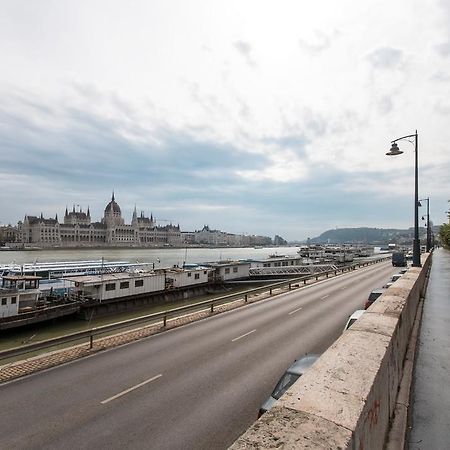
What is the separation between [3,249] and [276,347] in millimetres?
197893

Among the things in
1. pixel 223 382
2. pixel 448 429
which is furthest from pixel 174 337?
pixel 448 429

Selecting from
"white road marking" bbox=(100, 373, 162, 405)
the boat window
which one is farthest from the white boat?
"white road marking" bbox=(100, 373, 162, 405)

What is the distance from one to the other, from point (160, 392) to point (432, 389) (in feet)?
21.3

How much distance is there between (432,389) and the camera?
7.46 m

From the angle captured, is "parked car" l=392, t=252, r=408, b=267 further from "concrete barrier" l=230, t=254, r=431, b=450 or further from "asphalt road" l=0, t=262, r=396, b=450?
"concrete barrier" l=230, t=254, r=431, b=450

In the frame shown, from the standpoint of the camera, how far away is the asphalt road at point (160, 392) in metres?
7.18

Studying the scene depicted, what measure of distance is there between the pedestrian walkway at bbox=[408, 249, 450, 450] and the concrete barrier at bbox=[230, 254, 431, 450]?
634 millimetres

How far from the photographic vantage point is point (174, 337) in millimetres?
15320

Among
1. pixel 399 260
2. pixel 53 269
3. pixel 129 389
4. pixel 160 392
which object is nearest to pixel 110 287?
pixel 53 269

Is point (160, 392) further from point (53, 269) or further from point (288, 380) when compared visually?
point (53, 269)

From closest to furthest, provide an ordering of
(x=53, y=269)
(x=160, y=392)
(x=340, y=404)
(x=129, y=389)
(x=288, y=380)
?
1. (x=340, y=404)
2. (x=288, y=380)
3. (x=160, y=392)
4. (x=129, y=389)
5. (x=53, y=269)

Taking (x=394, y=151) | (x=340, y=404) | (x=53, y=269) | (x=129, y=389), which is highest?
(x=394, y=151)

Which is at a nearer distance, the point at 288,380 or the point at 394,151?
the point at 288,380

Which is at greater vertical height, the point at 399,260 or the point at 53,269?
the point at 399,260
